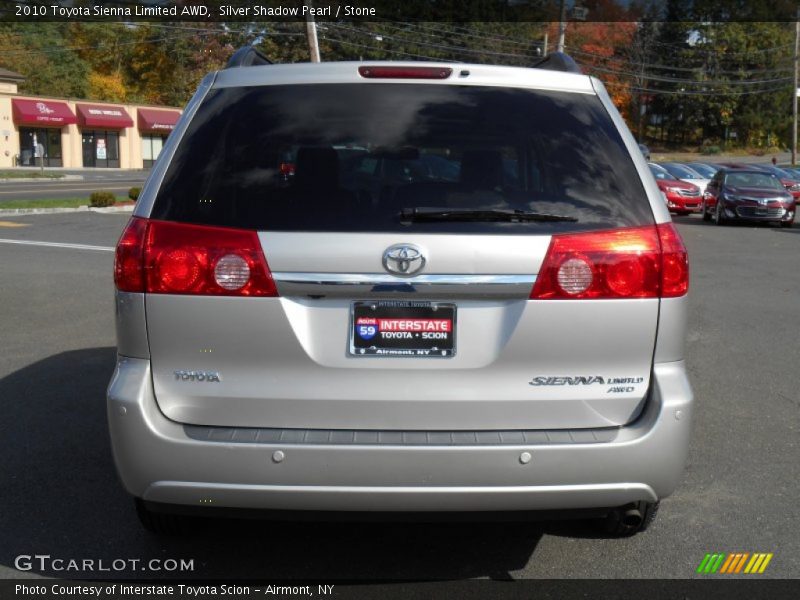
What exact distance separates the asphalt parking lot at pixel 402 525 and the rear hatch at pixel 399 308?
3.01ft

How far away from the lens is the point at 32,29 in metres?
76.1

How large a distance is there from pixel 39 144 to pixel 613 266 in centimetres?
6075

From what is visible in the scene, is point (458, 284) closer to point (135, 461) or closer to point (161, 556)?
point (135, 461)

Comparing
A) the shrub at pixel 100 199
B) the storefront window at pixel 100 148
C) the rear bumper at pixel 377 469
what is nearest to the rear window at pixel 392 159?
the rear bumper at pixel 377 469

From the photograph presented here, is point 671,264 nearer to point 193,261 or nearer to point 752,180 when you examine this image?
point 193,261

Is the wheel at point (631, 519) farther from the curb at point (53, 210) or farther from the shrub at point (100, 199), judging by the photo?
the shrub at point (100, 199)

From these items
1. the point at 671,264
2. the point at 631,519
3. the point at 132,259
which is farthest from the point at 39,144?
the point at 671,264

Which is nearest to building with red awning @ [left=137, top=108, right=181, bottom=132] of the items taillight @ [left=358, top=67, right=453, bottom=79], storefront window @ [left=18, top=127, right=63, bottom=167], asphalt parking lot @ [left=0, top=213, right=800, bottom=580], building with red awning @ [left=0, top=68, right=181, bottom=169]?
building with red awning @ [left=0, top=68, right=181, bottom=169]

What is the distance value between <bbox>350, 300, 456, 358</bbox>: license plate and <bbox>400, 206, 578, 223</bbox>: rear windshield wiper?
29 centimetres

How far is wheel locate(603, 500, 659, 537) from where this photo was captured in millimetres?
3627

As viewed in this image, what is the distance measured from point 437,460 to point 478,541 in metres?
1.11

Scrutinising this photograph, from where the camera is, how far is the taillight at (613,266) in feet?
10.3

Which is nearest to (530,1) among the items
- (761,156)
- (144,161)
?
(144,161)

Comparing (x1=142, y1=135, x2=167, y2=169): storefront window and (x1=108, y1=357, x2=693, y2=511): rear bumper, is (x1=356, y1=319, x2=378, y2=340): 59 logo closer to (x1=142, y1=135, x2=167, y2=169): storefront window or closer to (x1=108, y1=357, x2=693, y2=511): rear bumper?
(x1=108, y1=357, x2=693, y2=511): rear bumper
